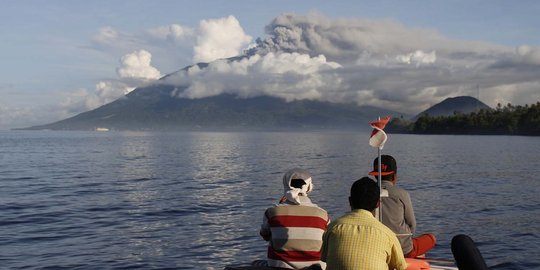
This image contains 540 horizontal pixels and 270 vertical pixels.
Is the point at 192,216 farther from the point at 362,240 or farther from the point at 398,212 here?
the point at 362,240

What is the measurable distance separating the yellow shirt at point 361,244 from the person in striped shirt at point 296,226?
5.51 feet

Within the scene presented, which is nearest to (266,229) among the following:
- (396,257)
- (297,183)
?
(297,183)

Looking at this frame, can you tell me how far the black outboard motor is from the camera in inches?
260

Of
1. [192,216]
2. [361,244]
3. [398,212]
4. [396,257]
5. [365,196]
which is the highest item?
[365,196]

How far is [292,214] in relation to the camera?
895 cm

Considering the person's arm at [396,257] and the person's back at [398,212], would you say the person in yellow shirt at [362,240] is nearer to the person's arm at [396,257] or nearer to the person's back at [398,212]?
the person's arm at [396,257]

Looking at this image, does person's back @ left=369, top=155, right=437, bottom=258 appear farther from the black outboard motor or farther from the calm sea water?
the calm sea water

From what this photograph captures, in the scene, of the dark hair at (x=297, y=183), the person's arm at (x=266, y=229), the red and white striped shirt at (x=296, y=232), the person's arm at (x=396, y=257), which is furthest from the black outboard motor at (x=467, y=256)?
the person's arm at (x=266, y=229)

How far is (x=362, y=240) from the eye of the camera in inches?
275

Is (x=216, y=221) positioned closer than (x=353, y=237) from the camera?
No

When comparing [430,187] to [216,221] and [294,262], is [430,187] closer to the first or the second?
[216,221]

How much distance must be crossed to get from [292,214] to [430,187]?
36005 mm

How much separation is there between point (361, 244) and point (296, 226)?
6.95 feet

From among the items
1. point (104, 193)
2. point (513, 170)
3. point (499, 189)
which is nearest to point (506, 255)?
point (499, 189)
